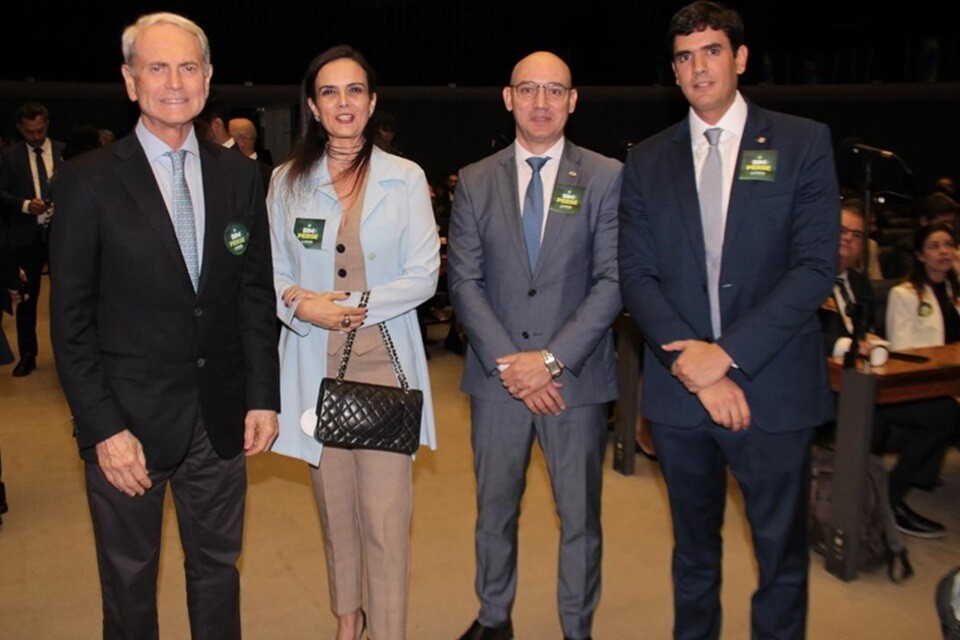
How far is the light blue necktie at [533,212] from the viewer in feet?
9.71

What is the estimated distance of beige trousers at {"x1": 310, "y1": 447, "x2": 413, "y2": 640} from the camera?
2.86 m

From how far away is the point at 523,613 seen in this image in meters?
3.44

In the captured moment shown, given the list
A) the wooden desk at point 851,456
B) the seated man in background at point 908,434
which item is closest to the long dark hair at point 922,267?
the seated man in background at point 908,434

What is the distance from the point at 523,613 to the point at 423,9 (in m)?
12.1

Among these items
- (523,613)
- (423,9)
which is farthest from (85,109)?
(523,613)

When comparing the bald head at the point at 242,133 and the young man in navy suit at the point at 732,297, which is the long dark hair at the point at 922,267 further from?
the bald head at the point at 242,133

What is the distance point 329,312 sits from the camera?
2.73 meters

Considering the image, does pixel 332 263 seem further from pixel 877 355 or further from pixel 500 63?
pixel 500 63

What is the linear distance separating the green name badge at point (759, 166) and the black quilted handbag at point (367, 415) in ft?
3.39

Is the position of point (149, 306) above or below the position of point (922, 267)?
above

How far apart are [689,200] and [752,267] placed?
0.76 feet

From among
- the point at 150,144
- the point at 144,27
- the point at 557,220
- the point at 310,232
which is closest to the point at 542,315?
the point at 557,220

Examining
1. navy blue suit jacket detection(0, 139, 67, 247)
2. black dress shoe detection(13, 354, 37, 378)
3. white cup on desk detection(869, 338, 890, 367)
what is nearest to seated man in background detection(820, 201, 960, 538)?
white cup on desk detection(869, 338, 890, 367)

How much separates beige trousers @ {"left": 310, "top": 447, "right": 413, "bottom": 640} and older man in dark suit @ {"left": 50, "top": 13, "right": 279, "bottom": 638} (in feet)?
1.23
